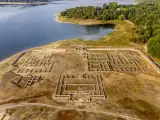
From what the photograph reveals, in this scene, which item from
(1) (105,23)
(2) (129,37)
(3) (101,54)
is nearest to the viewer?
(3) (101,54)

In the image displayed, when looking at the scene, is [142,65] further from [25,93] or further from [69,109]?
[25,93]

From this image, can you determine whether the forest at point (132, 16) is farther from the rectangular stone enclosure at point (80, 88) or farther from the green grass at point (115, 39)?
the rectangular stone enclosure at point (80, 88)

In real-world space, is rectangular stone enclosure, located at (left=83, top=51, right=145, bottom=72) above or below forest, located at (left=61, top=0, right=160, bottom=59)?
below

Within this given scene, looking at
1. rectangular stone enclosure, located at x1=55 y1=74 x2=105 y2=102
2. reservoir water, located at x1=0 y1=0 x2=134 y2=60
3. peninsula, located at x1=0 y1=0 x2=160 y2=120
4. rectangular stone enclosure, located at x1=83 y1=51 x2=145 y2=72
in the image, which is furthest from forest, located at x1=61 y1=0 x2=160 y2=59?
rectangular stone enclosure, located at x1=55 y1=74 x2=105 y2=102

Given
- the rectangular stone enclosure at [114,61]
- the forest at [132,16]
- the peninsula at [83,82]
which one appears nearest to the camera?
the peninsula at [83,82]

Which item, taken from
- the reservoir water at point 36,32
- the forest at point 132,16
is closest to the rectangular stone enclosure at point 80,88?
the reservoir water at point 36,32

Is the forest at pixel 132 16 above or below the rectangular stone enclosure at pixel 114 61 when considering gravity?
above

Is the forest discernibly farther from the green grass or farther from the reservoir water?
the reservoir water

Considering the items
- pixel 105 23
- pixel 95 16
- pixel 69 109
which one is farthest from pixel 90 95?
pixel 95 16

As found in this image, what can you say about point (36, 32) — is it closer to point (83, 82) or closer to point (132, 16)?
point (83, 82)
